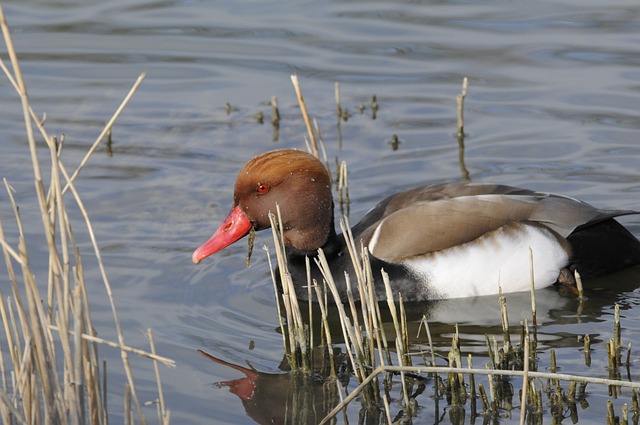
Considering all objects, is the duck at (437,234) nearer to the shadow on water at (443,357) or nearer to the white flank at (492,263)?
the white flank at (492,263)

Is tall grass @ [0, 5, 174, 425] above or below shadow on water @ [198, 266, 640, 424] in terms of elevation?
above

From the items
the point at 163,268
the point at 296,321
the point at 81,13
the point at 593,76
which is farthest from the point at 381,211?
the point at 81,13

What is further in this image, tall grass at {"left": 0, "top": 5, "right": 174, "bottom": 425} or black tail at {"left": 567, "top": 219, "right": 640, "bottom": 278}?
black tail at {"left": 567, "top": 219, "right": 640, "bottom": 278}

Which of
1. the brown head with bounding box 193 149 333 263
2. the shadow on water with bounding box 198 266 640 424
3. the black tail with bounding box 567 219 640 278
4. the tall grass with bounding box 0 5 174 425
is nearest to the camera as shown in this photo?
the tall grass with bounding box 0 5 174 425

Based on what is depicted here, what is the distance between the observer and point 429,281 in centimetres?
730

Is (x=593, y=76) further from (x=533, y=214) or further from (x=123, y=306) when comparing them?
(x=123, y=306)

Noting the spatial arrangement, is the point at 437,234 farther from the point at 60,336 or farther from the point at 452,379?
the point at 60,336

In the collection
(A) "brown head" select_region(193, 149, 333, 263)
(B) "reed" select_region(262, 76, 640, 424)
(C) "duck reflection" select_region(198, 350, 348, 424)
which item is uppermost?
(A) "brown head" select_region(193, 149, 333, 263)

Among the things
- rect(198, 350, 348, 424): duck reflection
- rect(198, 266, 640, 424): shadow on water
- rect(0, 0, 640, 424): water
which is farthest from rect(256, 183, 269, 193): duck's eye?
rect(198, 350, 348, 424): duck reflection

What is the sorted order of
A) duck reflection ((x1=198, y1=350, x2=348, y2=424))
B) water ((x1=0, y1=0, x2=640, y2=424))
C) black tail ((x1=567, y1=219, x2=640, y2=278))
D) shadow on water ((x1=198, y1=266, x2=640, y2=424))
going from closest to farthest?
1. shadow on water ((x1=198, y1=266, x2=640, y2=424))
2. duck reflection ((x1=198, y1=350, x2=348, y2=424))
3. water ((x1=0, y1=0, x2=640, y2=424))
4. black tail ((x1=567, y1=219, x2=640, y2=278))

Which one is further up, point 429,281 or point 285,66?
point 285,66

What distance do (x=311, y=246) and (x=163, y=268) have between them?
99 centimetres

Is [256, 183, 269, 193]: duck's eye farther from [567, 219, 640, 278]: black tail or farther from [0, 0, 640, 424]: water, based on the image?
[567, 219, 640, 278]: black tail

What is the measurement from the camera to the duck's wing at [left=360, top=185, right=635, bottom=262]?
726 centimetres
